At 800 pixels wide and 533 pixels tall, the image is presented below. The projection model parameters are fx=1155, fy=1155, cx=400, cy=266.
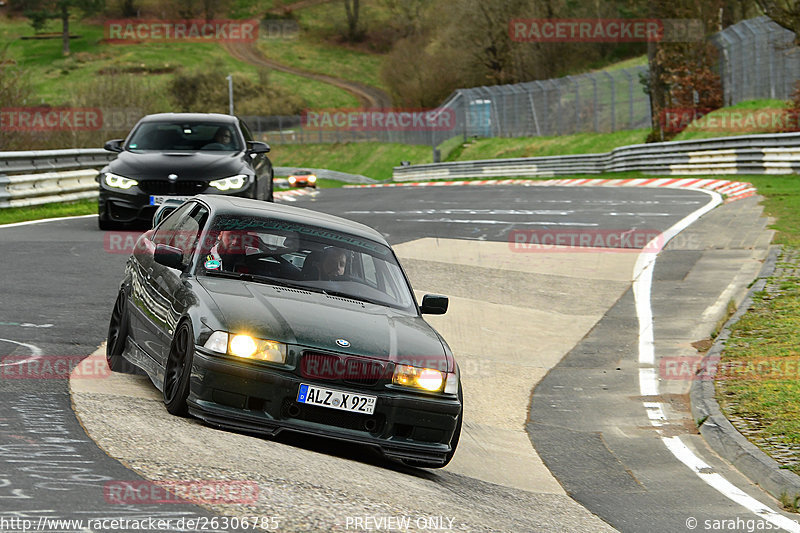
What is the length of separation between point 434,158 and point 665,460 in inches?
2377

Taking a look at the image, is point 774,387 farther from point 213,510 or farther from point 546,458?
point 213,510

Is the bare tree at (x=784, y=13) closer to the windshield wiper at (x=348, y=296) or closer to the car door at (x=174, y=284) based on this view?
the car door at (x=174, y=284)

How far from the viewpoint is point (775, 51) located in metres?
39.9

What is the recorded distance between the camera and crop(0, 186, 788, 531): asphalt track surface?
213 inches

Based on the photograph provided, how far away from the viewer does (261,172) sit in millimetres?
17922

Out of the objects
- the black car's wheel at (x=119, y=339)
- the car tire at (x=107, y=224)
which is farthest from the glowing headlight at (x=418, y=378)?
the car tire at (x=107, y=224)

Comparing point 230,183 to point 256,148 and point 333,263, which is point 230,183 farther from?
point 333,263

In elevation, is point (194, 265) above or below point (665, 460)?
above

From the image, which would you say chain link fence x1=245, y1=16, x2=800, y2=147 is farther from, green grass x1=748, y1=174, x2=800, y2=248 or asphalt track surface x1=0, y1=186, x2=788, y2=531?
asphalt track surface x1=0, y1=186, x2=788, y2=531

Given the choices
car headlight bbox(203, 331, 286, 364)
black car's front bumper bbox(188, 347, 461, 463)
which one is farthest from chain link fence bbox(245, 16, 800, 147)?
car headlight bbox(203, 331, 286, 364)

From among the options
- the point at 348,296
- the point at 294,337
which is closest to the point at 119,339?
the point at 348,296

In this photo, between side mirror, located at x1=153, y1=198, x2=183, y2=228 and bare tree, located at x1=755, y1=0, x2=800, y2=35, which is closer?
side mirror, located at x1=153, y1=198, x2=183, y2=228

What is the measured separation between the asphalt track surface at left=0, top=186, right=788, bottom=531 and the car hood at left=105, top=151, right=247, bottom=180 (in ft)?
3.80

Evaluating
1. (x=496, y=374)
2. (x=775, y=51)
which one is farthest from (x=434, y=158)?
(x=496, y=374)
